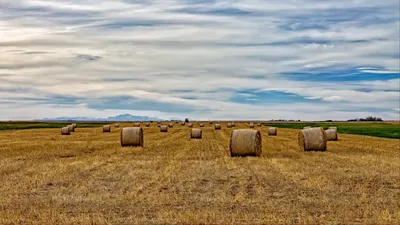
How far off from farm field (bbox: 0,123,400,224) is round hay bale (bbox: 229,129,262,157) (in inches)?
33.8

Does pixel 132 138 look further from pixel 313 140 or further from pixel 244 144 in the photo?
pixel 313 140

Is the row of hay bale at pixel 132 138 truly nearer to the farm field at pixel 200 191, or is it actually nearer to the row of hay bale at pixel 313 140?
the farm field at pixel 200 191

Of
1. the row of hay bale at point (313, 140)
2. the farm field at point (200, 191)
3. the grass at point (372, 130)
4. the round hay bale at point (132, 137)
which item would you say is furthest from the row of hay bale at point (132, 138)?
the grass at point (372, 130)

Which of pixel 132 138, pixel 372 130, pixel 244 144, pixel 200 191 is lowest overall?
pixel 200 191

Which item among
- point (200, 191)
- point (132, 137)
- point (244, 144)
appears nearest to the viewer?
point (200, 191)

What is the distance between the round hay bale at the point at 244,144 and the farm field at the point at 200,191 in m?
0.86

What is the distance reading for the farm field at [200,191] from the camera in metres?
11.1

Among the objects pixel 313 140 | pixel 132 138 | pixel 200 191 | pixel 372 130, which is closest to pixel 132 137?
pixel 132 138

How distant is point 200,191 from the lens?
1473cm

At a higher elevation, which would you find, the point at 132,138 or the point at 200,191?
the point at 132,138

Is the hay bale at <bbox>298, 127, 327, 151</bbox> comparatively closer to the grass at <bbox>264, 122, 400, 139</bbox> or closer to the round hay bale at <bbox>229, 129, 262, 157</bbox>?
the round hay bale at <bbox>229, 129, 262, 157</bbox>

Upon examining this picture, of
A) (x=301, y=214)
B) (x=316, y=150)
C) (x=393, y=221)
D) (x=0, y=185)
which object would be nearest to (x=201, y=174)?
(x=0, y=185)

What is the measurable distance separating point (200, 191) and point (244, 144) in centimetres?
1057

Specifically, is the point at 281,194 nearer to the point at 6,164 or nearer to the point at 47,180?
the point at 47,180
